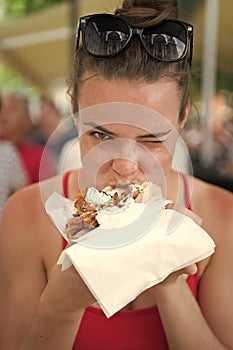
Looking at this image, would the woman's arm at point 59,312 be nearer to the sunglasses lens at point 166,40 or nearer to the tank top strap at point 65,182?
the tank top strap at point 65,182

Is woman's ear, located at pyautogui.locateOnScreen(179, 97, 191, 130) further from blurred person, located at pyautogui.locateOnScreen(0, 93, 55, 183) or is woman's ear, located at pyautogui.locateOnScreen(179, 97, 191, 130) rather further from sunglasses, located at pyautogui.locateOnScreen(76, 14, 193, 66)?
blurred person, located at pyautogui.locateOnScreen(0, 93, 55, 183)

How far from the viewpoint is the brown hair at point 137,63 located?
2.96 feet

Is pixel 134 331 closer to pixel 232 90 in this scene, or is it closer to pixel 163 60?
pixel 163 60

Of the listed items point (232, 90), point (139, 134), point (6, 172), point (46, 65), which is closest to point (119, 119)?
point (139, 134)

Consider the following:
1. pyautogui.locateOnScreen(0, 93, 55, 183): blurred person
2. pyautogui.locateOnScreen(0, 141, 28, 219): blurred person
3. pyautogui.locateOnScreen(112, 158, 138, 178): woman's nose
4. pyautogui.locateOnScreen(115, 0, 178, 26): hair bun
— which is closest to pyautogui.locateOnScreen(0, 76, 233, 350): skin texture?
pyautogui.locateOnScreen(112, 158, 138, 178): woman's nose

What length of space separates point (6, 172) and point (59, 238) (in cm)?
121

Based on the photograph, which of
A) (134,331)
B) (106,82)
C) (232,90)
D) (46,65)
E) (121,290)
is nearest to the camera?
(121,290)

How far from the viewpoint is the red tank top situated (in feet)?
3.49

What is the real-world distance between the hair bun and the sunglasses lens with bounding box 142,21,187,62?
0.06 feet

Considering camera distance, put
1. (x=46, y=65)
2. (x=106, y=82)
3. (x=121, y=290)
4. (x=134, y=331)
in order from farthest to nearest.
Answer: (x=46, y=65), (x=134, y=331), (x=106, y=82), (x=121, y=290)

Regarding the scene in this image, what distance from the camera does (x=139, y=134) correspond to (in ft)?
2.83

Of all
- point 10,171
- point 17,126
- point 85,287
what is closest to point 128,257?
point 85,287

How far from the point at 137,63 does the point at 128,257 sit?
0.29m

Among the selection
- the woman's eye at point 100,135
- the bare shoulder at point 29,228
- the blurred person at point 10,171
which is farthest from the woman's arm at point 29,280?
the blurred person at point 10,171
